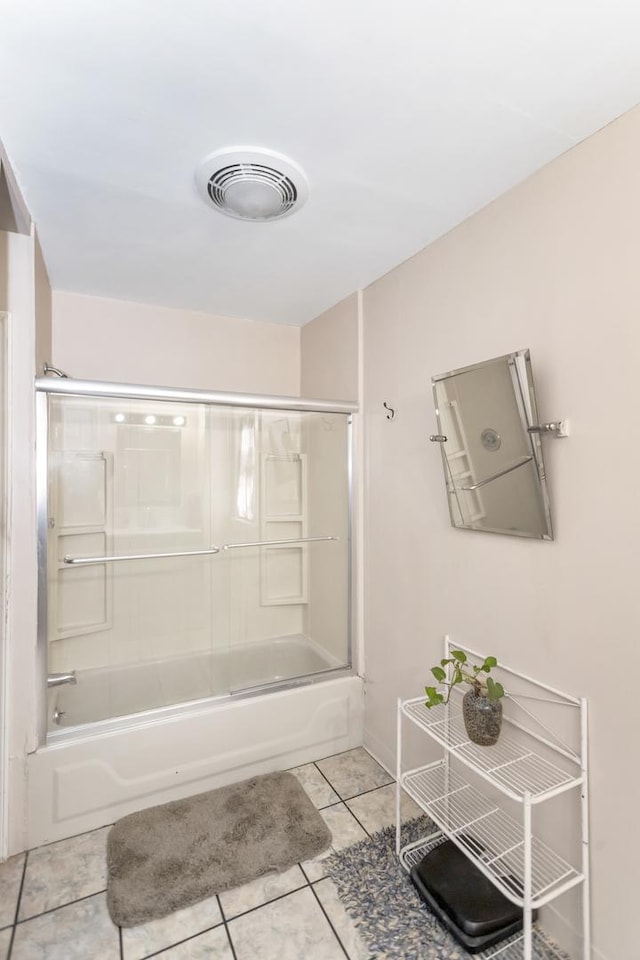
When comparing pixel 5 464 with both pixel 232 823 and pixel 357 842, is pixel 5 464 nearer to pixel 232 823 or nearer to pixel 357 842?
pixel 232 823

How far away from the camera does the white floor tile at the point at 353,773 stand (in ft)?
6.91

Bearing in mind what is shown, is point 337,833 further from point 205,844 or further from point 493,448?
point 493,448

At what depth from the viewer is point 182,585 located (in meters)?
2.48

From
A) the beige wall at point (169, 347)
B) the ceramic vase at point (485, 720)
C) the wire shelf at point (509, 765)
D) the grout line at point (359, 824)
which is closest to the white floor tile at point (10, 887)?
the grout line at point (359, 824)

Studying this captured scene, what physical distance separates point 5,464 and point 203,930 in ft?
5.47

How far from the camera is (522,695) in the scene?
5.07 ft

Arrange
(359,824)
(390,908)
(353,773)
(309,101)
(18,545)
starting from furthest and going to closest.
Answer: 1. (353,773)
2. (359,824)
3. (18,545)
4. (390,908)
5. (309,101)

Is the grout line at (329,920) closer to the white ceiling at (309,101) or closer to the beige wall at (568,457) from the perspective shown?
the beige wall at (568,457)

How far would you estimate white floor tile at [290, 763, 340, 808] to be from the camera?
2021 mm

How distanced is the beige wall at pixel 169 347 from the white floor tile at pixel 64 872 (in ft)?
6.85

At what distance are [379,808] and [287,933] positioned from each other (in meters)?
0.63

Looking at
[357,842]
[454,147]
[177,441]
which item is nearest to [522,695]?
[357,842]

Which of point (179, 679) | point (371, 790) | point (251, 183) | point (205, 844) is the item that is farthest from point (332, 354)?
point (205, 844)

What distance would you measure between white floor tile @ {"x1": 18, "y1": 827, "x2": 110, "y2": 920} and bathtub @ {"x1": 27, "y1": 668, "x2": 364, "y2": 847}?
0.06 metres
